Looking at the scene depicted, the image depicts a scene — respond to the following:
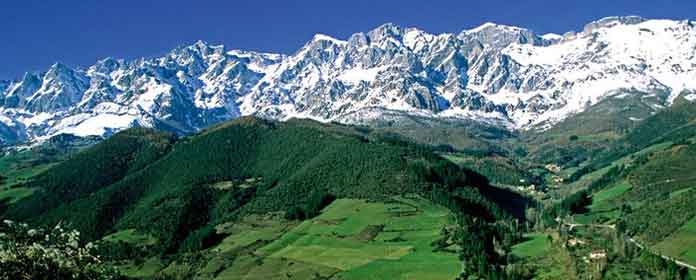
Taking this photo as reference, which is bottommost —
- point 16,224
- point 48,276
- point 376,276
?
point 376,276

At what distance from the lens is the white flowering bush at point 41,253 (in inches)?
1411

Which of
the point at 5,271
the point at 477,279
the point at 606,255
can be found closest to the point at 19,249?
the point at 5,271

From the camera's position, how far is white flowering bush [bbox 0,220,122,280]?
118ft

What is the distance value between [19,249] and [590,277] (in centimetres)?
15143

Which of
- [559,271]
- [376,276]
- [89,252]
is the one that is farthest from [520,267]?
[89,252]

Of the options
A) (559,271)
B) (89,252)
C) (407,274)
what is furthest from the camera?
(407,274)

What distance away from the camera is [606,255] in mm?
180250

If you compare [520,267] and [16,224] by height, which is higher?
[16,224]

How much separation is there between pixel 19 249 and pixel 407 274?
Result: 16124cm

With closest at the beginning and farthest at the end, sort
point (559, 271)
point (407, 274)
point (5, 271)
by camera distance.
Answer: point (5, 271)
point (559, 271)
point (407, 274)

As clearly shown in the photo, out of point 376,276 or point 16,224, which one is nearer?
point 16,224

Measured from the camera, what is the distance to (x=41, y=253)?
119ft

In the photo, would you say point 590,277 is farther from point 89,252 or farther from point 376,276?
point 89,252

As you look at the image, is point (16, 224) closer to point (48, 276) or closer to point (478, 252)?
point (48, 276)
